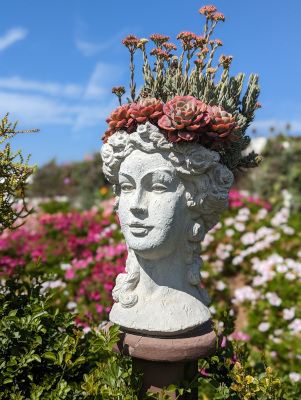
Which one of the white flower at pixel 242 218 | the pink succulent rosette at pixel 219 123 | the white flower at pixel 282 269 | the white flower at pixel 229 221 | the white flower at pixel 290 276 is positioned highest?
the pink succulent rosette at pixel 219 123

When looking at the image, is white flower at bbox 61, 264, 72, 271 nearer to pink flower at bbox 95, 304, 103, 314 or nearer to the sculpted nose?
pink flower at bbox 95, 304, 103, 314

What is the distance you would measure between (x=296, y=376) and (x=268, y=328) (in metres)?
0.81

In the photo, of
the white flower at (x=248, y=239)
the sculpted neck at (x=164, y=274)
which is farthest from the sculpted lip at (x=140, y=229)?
the white flower at (x=248, y=239)

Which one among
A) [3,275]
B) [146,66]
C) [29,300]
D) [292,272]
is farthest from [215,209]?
[3,275]

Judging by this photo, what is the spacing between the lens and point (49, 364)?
2.40 m

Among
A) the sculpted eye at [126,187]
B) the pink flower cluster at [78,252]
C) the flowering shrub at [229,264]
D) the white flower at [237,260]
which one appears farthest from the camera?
the white flower at [237,260]

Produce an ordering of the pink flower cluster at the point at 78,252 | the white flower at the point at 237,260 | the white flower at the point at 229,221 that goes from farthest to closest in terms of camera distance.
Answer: the white flower at the point at 229,221 < the white flower at the point at 237,260 < the pink flower cluster at the point at 78,252

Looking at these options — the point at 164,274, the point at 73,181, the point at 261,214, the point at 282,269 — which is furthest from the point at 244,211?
the point at 73,181

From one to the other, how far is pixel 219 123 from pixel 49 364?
67.1 inches

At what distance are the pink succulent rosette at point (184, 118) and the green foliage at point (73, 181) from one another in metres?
7.71

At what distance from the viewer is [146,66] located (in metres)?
2.52

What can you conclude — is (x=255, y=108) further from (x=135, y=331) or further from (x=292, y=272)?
(x=292, y=272)

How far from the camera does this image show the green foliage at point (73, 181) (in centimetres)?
1041

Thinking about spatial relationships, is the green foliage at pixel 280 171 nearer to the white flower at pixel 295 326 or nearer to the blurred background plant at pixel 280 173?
the blurred background plant at pixel 280 173
